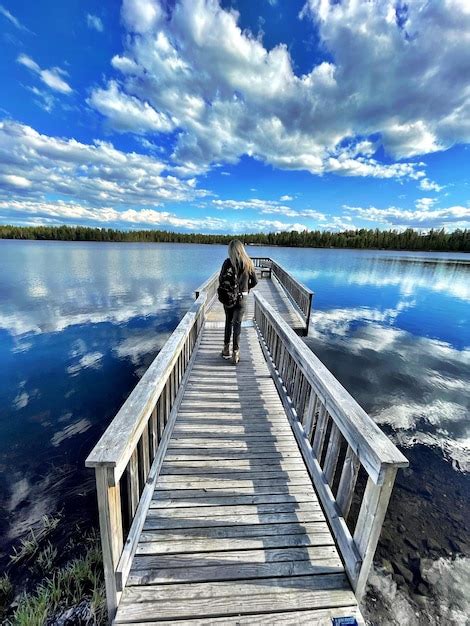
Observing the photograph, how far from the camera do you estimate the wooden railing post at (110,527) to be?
4.97 feet

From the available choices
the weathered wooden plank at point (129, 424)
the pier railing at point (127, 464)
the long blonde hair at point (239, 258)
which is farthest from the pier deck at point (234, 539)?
the long blonde hair at point (239, 258)

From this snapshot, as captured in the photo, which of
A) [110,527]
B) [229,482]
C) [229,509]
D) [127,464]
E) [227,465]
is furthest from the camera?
[227,465]

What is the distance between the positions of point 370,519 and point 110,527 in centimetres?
154

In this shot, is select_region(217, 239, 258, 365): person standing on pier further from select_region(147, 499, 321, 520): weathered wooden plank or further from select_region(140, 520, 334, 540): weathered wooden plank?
select_region(140, 520, 334, 540): weathered wooden plank

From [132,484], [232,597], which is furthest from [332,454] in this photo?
[132,484]

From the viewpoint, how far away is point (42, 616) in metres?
2.47

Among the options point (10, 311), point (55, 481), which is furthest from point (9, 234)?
point (55, 481)

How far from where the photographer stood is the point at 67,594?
8.97 ft

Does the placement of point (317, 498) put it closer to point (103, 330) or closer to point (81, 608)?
point (81, 608)

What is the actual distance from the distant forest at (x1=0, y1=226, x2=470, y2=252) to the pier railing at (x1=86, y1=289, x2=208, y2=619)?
109 meters

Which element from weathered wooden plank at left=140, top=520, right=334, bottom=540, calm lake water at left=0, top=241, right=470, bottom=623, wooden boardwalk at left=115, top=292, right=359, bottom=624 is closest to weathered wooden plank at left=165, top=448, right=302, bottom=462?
wooden boardwalk at left=115, top=292, right=359, bottom=624

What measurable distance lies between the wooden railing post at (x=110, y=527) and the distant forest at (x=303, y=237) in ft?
362

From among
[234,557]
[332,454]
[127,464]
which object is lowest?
[234,557]

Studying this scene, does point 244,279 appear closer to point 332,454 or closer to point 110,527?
point 332,454
